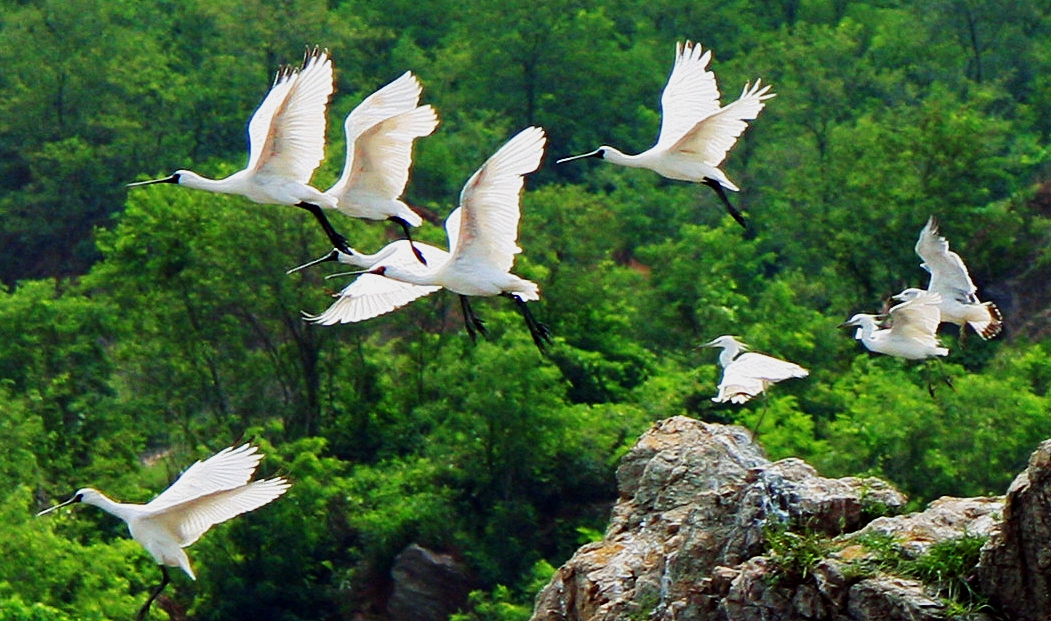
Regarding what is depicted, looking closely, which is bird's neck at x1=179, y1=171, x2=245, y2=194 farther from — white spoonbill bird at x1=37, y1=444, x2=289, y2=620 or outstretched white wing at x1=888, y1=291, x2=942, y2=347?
outstretched white wing at x1=888, y1=291, x2=942, y2=347

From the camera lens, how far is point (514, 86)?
85.1 meters

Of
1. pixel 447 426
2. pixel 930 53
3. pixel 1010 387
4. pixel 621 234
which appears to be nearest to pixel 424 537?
pixel 447 426

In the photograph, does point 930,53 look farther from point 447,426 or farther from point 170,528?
point 170,528

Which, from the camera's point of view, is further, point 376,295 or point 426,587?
point 426,587

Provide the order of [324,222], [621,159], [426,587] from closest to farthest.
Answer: [324,222] → [621,159] → [426,587]

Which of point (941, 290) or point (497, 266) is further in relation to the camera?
point (941, 290)

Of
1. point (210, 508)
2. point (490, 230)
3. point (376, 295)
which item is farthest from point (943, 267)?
point (210, 508)

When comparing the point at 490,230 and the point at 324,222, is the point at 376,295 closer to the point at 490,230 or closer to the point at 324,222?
the point at 324,222

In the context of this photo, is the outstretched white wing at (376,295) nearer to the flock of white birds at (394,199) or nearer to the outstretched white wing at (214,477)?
the flock of white birds at (394,199)

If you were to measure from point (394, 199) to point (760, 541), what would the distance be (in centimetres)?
589

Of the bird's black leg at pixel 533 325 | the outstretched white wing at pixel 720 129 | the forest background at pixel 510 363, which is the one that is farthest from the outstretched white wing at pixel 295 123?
the forest background at pixel 510 363

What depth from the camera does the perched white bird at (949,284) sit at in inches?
1162

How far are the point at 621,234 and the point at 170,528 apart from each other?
152 ft

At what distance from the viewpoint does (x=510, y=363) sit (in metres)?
49.8
